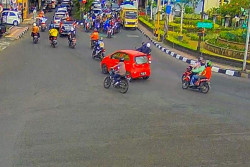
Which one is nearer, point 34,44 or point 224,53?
point 224,53

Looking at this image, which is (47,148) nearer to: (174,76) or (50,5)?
(174,76)

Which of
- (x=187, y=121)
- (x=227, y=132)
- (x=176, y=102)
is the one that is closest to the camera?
(x=227, y=132)

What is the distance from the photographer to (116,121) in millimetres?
10344

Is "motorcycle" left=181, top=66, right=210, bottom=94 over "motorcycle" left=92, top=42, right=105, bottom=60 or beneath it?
beneath

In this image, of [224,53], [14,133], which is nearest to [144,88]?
[14,133]

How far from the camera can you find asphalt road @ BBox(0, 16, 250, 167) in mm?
7937

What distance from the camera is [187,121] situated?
10.6 m

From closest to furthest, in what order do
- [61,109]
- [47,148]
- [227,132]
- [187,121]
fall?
[47,148] < [227,132] < [187,121] < [61,109]

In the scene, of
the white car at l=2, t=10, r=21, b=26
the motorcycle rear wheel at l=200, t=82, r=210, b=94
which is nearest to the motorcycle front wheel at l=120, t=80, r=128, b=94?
the motorcycle rear wheel at l=200, t=82, r=210, b=94

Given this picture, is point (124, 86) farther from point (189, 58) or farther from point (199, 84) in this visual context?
point (189, 58)

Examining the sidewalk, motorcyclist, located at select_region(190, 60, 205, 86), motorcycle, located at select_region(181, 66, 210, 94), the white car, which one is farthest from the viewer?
the white car

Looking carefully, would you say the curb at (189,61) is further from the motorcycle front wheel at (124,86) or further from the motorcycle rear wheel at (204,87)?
the motorcycle front wheel at (124,86)

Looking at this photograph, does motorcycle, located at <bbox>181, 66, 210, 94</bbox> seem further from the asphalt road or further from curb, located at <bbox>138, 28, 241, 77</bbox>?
curb, located at <bbox>138, 28, 241, 77</bbox>

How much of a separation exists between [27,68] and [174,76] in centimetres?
694
